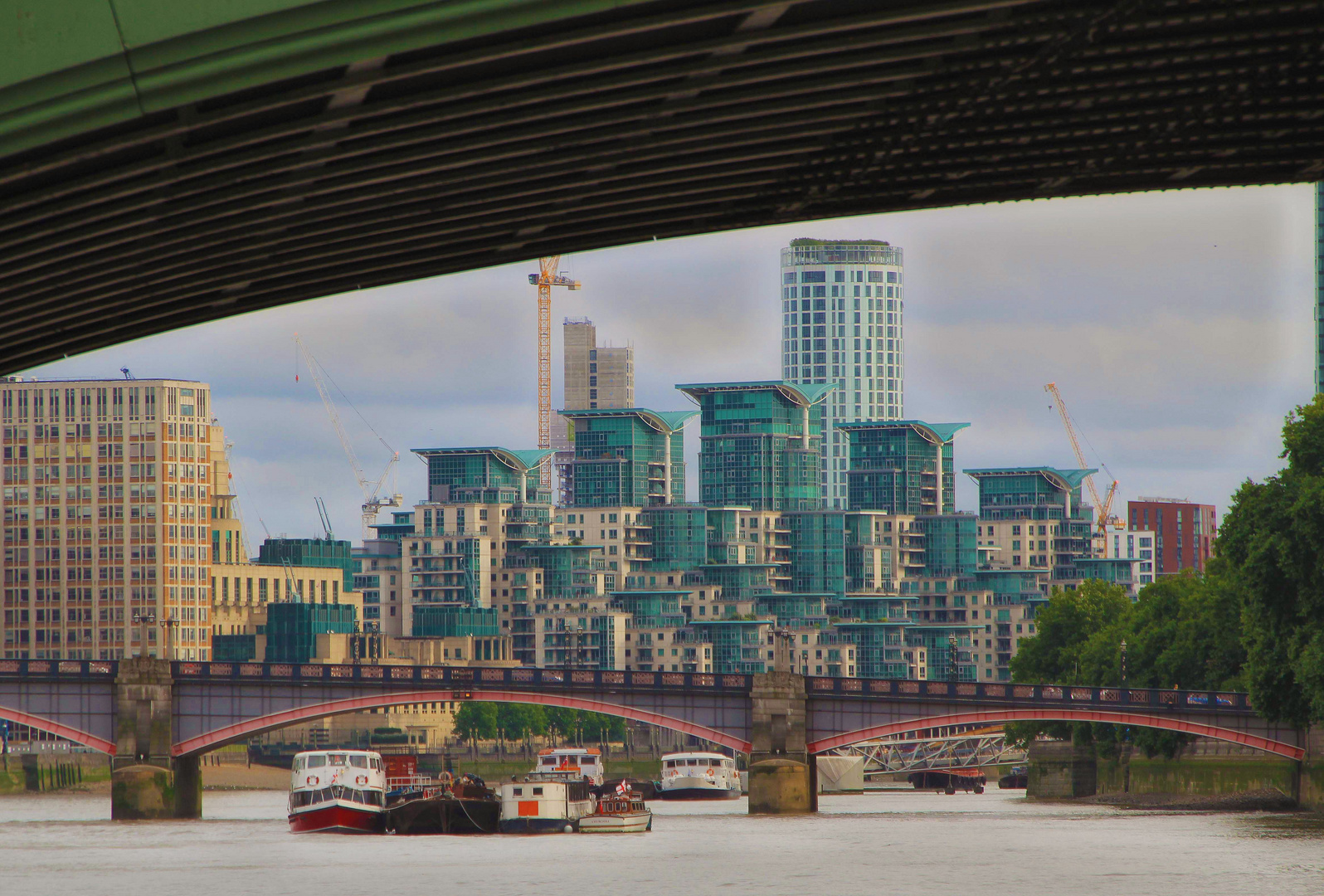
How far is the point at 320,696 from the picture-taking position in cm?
9294

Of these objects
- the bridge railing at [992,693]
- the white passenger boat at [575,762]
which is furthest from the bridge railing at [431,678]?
the white passenger boat at [575,762]

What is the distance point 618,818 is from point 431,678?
20.1 metres

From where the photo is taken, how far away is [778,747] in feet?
295

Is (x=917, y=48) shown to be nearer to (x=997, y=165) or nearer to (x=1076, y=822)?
(x=997, y=165)

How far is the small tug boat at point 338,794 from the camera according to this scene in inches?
2997

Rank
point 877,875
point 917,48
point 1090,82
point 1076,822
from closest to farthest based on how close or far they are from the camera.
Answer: point 917,48, point 1090,82, point 877,875, point 1076,822

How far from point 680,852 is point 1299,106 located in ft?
162

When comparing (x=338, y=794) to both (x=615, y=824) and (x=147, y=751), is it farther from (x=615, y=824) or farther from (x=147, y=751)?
(x=147, y=751)

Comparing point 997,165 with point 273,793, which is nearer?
point 997,165

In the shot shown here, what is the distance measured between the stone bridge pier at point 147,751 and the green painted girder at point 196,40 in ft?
258

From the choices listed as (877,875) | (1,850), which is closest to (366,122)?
(877,875)

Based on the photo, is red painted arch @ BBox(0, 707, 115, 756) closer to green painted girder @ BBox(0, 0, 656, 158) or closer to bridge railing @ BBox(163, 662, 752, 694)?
bridge railing @ BBox(163, 662, 752, 694)

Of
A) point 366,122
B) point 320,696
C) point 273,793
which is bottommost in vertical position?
point 273,793

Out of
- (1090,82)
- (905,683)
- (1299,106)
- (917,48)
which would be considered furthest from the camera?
(905,683)
